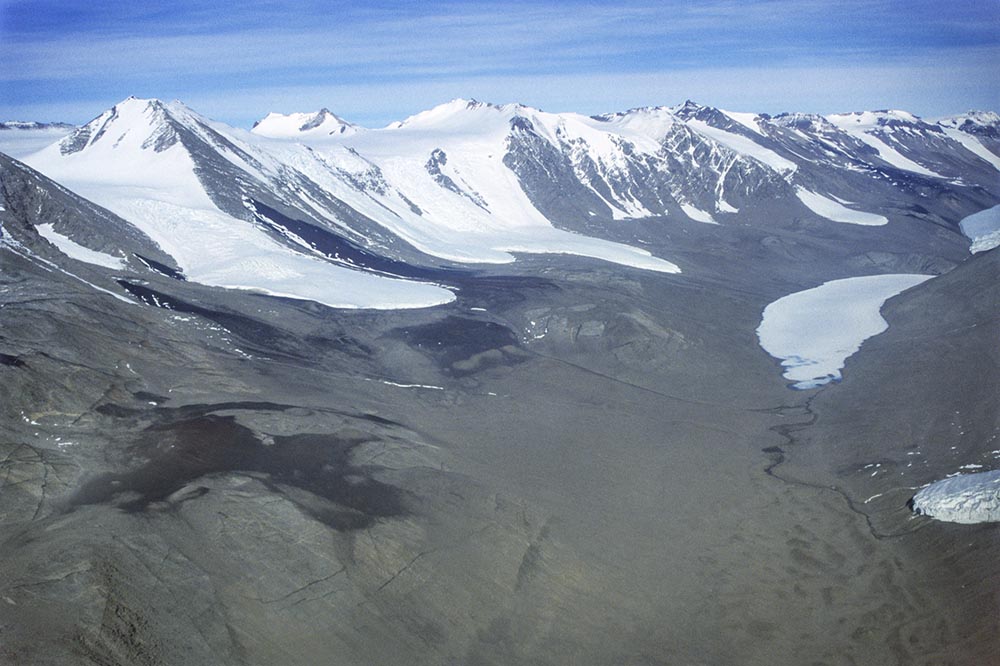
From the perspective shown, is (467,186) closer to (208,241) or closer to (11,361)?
(208,241)

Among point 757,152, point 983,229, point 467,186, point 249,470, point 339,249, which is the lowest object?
point 983,229

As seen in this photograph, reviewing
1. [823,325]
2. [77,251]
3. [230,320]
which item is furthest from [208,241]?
[823,325]

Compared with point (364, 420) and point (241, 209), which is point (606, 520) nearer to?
point (364, 420)

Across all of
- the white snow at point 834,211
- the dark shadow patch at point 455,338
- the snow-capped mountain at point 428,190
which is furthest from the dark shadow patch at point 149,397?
the white snow at point 834,211

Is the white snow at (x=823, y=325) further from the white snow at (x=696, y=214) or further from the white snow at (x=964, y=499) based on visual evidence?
the white snow at (x=696, y=214)

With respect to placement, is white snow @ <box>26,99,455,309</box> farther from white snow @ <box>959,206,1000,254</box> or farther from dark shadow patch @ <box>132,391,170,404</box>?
white snow @ <box>959,206,1000,254</box>

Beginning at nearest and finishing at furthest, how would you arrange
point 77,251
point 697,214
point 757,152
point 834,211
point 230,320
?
point 230,320 → point 77,251 → point 697,214 → point 834,211 → point 757,152

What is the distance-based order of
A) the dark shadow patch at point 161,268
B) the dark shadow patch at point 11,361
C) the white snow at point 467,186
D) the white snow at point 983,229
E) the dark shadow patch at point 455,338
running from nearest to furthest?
the dark shadow patch at point 11,361 → the dark shadow patch at point 455,338 → the dark shadow patch at point 161,268 → the white snow at point 983,229 → the white snow at point 467,186

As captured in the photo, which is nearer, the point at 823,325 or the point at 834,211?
the point at 823,325
